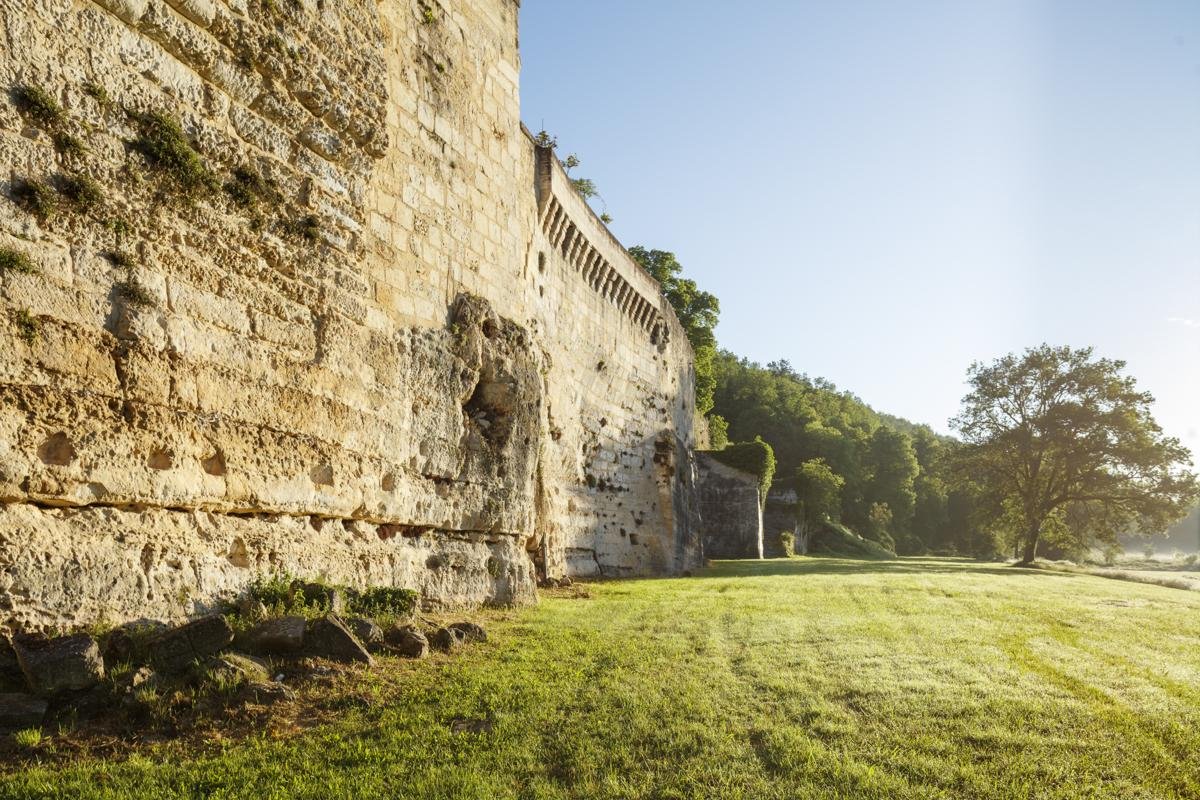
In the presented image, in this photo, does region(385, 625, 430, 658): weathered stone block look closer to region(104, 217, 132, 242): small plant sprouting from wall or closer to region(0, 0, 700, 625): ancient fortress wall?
region(0, 0, 700, 625): ancient fortress wall

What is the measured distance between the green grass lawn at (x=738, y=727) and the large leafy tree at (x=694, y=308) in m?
29.4

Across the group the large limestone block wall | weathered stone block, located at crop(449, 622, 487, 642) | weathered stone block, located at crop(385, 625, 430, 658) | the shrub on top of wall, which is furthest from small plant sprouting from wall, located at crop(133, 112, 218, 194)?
the shrub on top of wall

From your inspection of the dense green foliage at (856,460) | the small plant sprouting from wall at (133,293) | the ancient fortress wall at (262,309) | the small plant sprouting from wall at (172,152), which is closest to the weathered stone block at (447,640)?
the ancient fortress wall at (262,309)

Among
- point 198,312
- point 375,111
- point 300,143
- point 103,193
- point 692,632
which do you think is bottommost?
point 692,632

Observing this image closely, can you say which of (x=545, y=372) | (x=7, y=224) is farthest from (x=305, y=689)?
(x=545, y=372)

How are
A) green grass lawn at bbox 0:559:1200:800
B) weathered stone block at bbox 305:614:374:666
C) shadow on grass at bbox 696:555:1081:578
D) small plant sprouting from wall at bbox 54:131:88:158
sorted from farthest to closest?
shadow on grass at bbox 696:555:1081:578 < weathered stone block at bbox 305:614:374:666 < small plant sprouting from wall at bbox 54:131:88:158 < green grass lawn at bbox 0:559:1200:800

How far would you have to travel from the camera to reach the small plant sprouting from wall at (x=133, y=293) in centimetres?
503

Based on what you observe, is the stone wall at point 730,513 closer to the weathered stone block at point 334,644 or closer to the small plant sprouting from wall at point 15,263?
the weathered stone block at point 334,644

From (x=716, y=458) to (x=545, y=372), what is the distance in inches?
708

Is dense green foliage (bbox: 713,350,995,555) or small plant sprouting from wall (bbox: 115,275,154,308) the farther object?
dense green foliage (bbox: 713,350,995,555)

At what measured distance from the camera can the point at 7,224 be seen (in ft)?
14.6

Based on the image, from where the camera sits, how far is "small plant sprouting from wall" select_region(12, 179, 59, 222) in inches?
178

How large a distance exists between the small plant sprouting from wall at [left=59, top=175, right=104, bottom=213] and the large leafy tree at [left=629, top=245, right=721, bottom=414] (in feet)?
105

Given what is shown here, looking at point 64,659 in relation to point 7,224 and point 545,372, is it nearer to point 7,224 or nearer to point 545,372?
point 7,224
